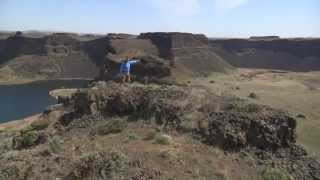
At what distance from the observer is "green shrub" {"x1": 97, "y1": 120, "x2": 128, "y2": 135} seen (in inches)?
805

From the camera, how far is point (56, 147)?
18.2 metres

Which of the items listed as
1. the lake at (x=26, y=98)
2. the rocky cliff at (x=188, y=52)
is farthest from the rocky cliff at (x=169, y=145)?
the rocky cliff at (x=188, y=52)

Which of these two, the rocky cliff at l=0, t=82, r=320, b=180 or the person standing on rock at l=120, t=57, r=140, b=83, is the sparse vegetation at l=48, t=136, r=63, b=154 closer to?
the rocky cliff at l=0, t=82, r=320, b=180

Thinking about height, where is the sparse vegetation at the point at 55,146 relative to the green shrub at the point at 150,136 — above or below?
below

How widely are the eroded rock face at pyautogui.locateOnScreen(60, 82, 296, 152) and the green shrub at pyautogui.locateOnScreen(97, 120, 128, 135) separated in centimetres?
119

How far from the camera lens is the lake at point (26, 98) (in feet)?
214

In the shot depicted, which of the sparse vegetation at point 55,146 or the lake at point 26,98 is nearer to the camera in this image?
the sparse vegetation at point 55,146

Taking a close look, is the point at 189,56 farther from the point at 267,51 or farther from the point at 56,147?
the point at 56,147

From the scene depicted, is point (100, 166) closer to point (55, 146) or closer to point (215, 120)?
point (55, 146)

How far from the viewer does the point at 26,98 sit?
3162 inches

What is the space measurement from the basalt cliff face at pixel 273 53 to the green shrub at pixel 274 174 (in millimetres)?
92836

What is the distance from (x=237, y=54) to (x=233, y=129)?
107982 mm

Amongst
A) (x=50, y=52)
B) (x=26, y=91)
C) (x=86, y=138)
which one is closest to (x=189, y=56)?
(x=26, y=91)

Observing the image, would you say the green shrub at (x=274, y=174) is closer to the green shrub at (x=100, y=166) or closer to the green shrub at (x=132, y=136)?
the green shrub at (x=100, y=166)
